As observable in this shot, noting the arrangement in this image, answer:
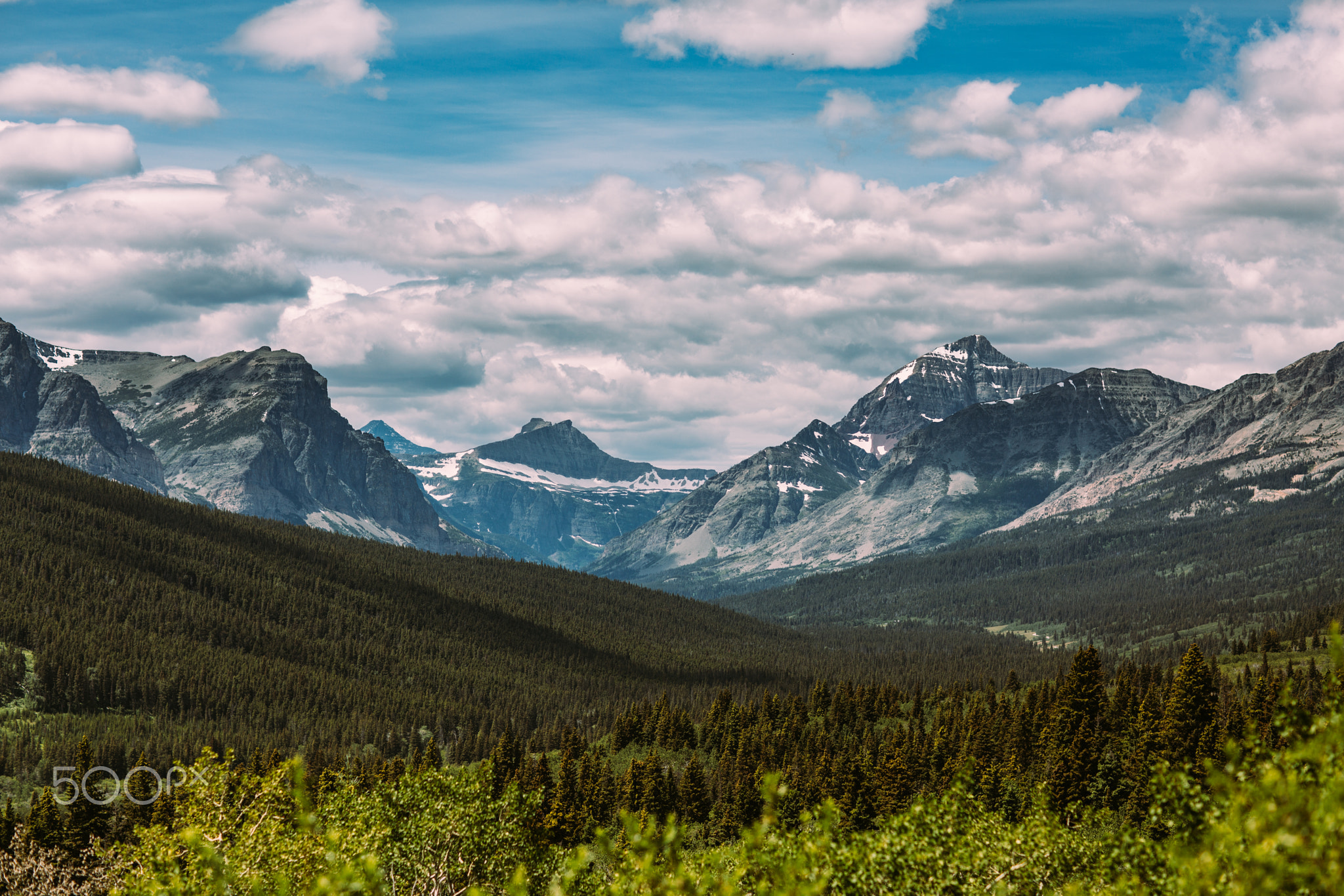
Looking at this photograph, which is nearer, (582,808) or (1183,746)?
(1183,746)

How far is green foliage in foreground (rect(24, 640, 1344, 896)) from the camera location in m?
23.6

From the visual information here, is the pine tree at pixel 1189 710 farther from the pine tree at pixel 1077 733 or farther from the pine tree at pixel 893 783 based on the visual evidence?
the pine tree at pixel 893 783

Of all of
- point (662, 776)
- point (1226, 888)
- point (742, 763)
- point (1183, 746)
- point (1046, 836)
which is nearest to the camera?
point (1226, 888)

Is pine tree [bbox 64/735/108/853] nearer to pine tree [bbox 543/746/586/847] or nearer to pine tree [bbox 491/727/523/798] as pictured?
pine tree [bbox 491/727/523/798]

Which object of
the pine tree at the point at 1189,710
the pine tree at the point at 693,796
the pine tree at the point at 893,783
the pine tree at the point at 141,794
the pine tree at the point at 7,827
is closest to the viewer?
the pine tree at the point at 7,827

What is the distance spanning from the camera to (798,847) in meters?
38.8

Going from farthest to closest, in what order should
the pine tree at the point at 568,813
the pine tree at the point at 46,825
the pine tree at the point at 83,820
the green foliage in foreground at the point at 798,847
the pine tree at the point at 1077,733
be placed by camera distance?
the pine tree at the point at 568,813
the pine tree at the point at 1077,733
the pine tree at the point at 83,820
the pine tree at the point at 46,825
the green foliage in foreground at the point at 798,847

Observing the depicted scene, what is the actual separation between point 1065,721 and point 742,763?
165ft

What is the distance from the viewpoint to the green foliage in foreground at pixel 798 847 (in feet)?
77.3

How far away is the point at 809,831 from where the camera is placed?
133 ft

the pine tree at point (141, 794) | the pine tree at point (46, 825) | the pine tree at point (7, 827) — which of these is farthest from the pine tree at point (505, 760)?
the pine tree at point (7, 827)

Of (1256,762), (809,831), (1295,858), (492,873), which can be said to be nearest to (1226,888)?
(1295,858)

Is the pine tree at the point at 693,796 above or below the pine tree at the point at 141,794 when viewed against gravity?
below

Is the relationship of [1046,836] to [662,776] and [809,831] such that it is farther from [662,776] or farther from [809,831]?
[662,776]
